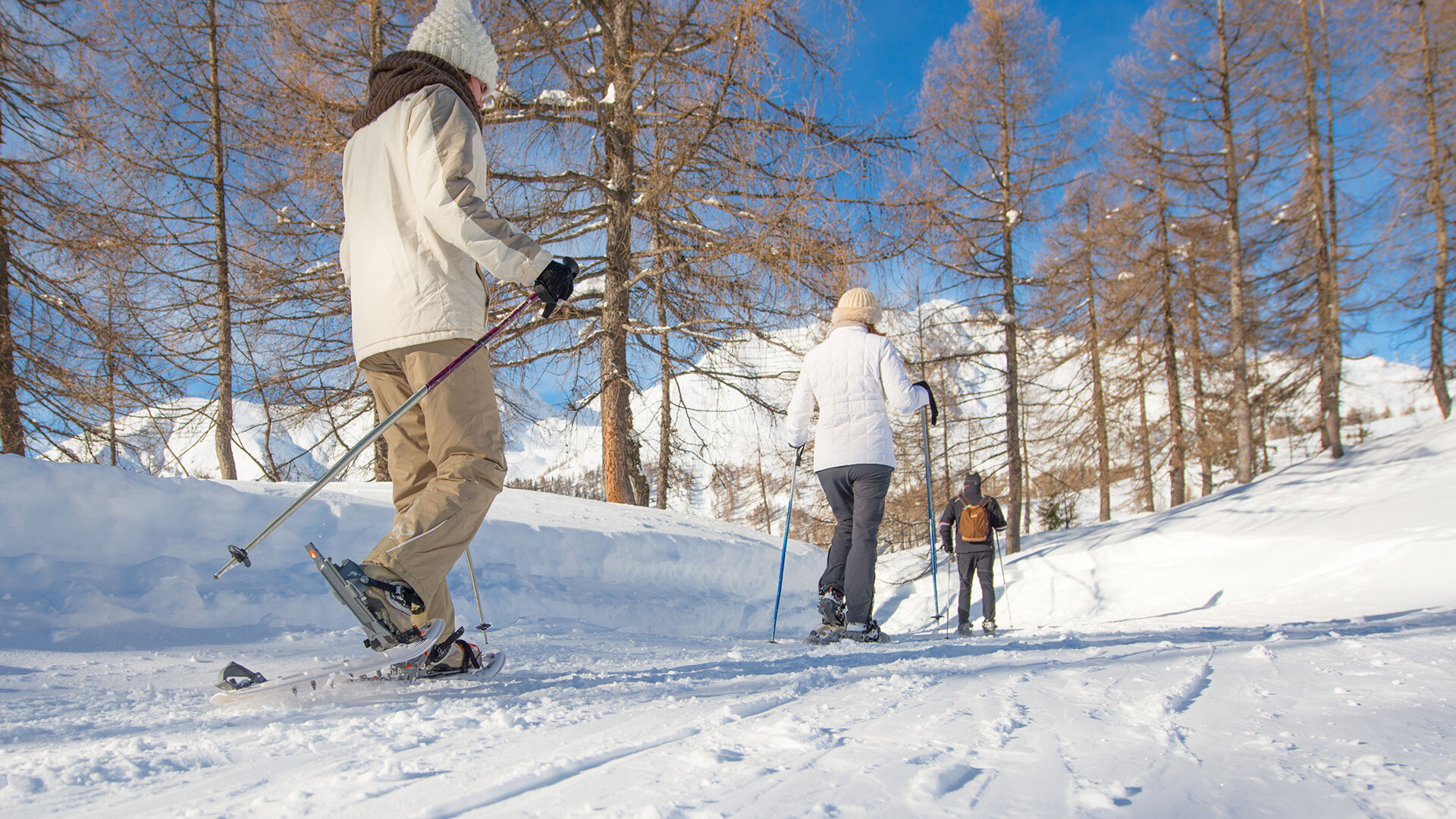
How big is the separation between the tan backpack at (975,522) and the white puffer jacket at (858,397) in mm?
4013

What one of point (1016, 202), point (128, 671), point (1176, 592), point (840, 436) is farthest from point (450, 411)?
point (1016, 202)

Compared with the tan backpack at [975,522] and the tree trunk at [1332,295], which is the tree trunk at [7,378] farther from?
the tree trunk at [1332,295]

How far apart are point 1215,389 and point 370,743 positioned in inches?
824

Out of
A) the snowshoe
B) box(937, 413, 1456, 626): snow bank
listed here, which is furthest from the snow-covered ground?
box(937, 413, 1456, 626): snow bank

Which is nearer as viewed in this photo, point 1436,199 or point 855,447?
point 855,447

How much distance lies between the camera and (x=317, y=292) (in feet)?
27.9

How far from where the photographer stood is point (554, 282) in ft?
7.21

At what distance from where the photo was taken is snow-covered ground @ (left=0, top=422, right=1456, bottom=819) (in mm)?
1117

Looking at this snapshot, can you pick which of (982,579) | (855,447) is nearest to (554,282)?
(855,447)

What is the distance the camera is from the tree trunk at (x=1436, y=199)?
42.7ft

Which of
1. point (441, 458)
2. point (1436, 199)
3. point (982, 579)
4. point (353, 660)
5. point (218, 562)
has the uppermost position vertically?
point (1436, 199)

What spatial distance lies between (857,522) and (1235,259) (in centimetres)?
1483

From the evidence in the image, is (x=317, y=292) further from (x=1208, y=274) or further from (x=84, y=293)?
(x=1208, y=274)

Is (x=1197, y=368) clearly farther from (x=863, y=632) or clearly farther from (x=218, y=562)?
(x=218, y=562)
